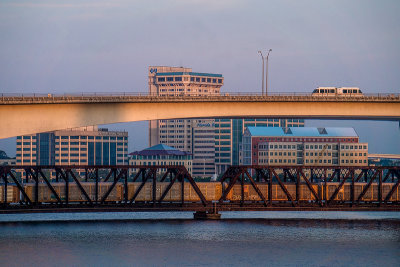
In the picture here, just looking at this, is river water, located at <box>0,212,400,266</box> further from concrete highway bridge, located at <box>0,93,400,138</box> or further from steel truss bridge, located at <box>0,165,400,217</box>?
concrete highway bridge, located at <box>0,93,400,138</box>

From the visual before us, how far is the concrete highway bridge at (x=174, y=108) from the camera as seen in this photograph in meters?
89.2

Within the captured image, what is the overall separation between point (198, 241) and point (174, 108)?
25875 millimetres

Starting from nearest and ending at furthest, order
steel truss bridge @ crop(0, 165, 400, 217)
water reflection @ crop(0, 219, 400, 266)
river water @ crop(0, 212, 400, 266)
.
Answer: water reflection @ crop(0, 219, 400, 266) → river water @ crop(0, 212, 400, 266) → steel truss bridge @ crop(0, 165, 400, 217)

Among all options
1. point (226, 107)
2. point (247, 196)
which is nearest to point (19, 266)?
point (247, 196)

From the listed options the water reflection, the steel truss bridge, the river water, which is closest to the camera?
the water reflection

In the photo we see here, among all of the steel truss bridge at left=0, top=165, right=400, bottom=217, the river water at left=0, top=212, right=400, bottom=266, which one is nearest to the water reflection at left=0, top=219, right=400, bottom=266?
the river water at left=0, top=212, right=400, bottom=266

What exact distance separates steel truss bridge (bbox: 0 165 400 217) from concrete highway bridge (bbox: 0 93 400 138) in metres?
5.84

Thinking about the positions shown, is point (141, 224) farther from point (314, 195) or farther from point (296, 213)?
point (296, 213)

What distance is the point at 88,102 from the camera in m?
93.4

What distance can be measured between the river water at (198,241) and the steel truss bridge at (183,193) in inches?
94.5

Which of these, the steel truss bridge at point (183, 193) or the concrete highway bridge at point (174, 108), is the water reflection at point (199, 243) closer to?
the steel truss bridge at point (183, 193)

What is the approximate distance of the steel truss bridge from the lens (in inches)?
3462

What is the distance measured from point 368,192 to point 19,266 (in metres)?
47.7

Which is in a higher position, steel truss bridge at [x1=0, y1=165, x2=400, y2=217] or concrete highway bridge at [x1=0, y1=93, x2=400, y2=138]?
concrete highway bridge at [x1=0, y1=93, x2=400, y2=138]
